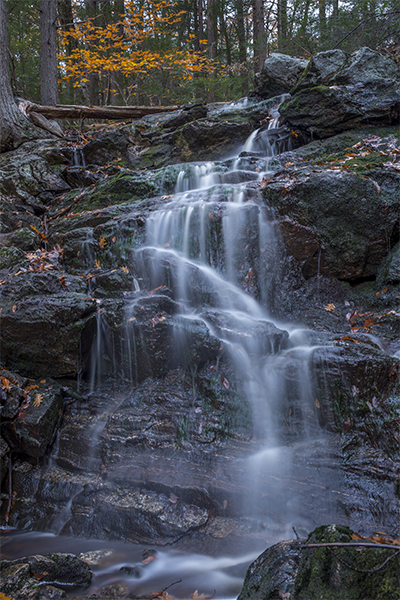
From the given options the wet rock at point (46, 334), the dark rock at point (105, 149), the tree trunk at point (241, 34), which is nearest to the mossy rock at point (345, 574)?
the wet rock at point (46, 334)

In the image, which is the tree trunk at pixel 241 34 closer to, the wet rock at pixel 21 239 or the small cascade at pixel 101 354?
the wet rock at pixel 21 239

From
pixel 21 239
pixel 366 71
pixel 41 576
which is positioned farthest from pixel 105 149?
pixel 41 576

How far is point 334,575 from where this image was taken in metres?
1.79

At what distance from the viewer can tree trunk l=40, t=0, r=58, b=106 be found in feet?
37.5

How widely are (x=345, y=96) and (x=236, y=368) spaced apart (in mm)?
6882

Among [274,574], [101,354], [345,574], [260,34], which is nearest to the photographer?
[345,574]

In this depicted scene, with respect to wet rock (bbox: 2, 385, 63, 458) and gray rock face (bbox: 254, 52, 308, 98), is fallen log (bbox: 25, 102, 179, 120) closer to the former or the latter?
gray rock face (bbox: 254, 52, 308, 98)

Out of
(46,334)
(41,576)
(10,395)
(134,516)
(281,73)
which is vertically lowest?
(134,516)

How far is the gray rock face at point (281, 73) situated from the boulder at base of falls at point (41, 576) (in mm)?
12187

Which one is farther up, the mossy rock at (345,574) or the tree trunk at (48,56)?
the tree trunk at (48,56)

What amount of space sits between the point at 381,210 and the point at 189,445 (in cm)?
461

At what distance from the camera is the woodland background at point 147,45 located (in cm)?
1168

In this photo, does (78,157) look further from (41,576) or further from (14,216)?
(41,576)

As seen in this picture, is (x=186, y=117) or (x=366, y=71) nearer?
(x=366, y=71)
